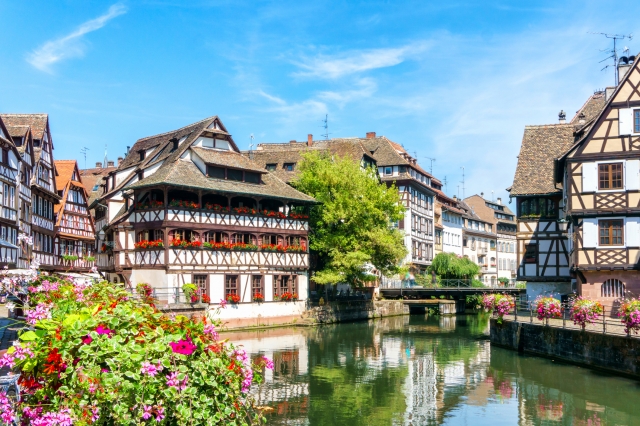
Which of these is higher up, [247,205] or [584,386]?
[247,205]

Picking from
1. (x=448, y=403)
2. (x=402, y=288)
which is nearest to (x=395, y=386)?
(x=448, y=403)

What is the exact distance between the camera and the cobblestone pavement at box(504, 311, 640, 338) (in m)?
25.3

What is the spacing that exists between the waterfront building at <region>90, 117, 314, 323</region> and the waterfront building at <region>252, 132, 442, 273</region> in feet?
39.1

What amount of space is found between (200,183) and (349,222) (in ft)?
38.6

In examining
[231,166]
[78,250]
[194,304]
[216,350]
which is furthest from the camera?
[78,250]

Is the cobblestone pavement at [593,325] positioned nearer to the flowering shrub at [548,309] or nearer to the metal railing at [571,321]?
the metal railing at [571,321]

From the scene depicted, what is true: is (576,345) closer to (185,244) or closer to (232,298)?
(232,298)

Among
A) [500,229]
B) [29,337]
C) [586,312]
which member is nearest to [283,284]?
[586,312]

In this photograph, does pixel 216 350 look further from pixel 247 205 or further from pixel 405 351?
pixel 247 205

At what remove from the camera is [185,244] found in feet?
133

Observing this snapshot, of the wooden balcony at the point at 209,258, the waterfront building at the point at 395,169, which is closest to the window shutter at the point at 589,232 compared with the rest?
the wooden balcony at the point at 209,258

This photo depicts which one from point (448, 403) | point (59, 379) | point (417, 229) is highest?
point (417, 229)

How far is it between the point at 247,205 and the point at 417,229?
1147 inches

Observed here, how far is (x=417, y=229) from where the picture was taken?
232ft
